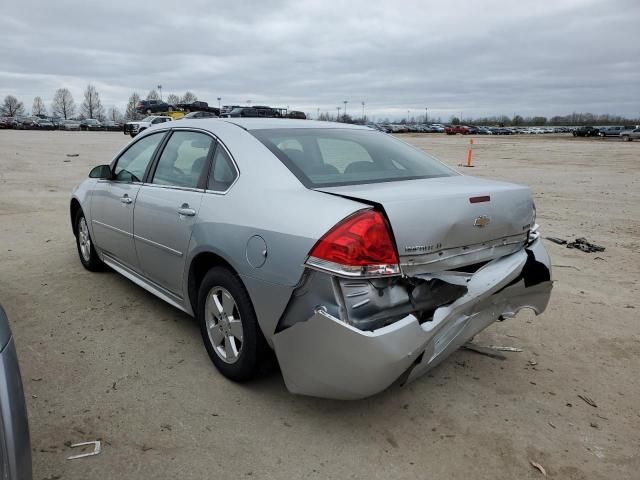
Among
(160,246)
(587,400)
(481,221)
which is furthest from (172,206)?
(587,400)

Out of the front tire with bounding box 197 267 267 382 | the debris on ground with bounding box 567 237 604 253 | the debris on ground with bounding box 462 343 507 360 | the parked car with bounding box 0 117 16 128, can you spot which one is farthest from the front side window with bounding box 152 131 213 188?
the parked car with bounding box 0 117 16 128

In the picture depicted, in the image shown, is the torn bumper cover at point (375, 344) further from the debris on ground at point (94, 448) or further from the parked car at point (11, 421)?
the parked car at point (11, 421)

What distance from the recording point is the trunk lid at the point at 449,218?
252cm

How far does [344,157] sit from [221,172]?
0.84 metres

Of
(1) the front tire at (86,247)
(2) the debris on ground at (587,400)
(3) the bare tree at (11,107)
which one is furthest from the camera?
(3) the bare tree at (11,107)

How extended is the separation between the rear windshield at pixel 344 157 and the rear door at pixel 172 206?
49 centimetres

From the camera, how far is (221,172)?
129 inches

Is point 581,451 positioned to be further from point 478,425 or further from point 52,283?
point 52,283

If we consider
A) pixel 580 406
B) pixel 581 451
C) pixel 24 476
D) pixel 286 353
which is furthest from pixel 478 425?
pixel 24 476

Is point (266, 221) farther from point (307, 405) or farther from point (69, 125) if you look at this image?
point (69, 125)

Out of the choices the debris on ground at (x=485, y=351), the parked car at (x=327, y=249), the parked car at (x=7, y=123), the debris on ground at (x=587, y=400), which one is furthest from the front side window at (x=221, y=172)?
the parked car at (x=7, y=123)

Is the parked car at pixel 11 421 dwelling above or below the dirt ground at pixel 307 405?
above

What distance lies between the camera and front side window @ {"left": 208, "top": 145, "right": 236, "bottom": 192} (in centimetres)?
318

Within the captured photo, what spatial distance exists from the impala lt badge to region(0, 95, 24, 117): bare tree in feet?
448
